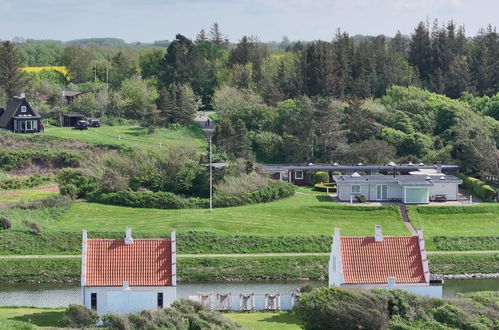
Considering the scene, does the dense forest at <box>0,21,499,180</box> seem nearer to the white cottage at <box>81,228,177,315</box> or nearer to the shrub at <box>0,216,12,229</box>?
the shrub at <box>0,216,12,229</box>

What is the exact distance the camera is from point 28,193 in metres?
75.3

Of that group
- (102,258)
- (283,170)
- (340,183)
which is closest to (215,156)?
(283,170)

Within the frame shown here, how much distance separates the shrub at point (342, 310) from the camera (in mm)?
41969

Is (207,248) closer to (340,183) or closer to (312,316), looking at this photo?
(340,183)

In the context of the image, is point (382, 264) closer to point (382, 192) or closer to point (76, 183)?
point (382, 192)

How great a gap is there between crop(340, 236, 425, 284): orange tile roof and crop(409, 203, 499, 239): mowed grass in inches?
759

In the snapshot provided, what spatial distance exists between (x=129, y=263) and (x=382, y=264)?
33.5 feet

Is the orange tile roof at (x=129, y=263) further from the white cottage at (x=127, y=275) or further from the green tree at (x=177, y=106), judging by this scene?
the green tree at (x=177, y=106)

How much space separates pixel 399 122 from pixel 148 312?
54.2 m

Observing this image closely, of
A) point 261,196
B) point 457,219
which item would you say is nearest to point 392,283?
point 457,219

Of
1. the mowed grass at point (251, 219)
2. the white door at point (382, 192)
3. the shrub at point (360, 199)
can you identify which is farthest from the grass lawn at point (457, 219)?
the shrub at point (360, 199)

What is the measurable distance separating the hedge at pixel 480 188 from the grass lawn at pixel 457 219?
2.67 metres

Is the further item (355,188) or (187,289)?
(355,188)

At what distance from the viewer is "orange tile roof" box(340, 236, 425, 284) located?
4638cm
